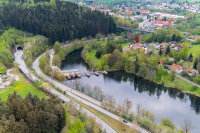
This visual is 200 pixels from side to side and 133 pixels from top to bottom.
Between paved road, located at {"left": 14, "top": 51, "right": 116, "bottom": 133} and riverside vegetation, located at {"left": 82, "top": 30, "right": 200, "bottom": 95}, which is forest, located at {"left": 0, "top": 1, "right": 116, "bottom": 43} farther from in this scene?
paved road, located at {"left": 14, "top": 51, "right": 116, "bottom": 133}

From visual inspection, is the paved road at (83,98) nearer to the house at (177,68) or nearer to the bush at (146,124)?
the bush at (146,124)

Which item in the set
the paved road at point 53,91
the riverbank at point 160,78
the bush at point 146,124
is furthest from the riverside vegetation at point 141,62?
the bush at point 146,124

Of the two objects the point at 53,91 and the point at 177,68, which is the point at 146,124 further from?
the point at 177,68

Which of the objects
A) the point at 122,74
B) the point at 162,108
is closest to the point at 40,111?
the point at 162,108

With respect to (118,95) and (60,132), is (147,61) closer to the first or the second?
(118,95)

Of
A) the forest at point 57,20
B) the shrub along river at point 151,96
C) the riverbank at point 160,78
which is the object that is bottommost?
the shrub along river at point 151,96
